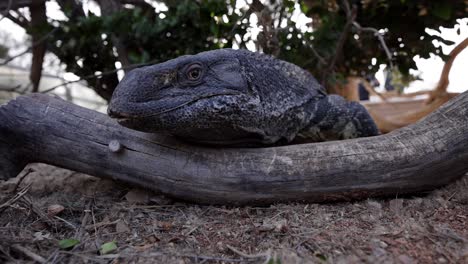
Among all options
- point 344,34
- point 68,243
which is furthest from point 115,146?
point 344,34

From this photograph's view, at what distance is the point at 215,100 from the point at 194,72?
0.58 feet

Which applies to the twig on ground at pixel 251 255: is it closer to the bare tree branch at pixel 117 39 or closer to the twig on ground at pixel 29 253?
the twig on ground at pixel 29 253

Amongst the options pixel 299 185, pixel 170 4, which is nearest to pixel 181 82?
pixel 299 185

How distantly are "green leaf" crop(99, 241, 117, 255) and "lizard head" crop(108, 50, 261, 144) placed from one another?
1.74 feet

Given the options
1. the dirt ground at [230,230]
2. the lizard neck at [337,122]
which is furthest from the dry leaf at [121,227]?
the lizard neck at [337,122]

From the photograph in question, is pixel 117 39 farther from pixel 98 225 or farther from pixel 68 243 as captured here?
pixel 68 243

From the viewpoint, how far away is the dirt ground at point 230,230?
1.35 m

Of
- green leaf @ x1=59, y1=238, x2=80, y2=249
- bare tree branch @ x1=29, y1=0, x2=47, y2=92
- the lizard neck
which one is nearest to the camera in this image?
green leaf @ x1=59, y1=238, x2=80, y2=249

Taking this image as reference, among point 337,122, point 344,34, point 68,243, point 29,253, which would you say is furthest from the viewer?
point 344,34

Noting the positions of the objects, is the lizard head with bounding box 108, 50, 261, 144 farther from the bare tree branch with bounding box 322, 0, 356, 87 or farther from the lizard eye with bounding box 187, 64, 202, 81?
the bare tree branch with bounding box 322, 0, 356, 87

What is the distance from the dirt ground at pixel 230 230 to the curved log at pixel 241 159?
0.09 m

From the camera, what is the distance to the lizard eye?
5.77 ft

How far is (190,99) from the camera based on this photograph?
1720 mm

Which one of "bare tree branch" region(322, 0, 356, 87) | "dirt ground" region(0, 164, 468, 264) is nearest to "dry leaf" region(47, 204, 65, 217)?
"dirt ground" region(0, 164, 468, 264)
